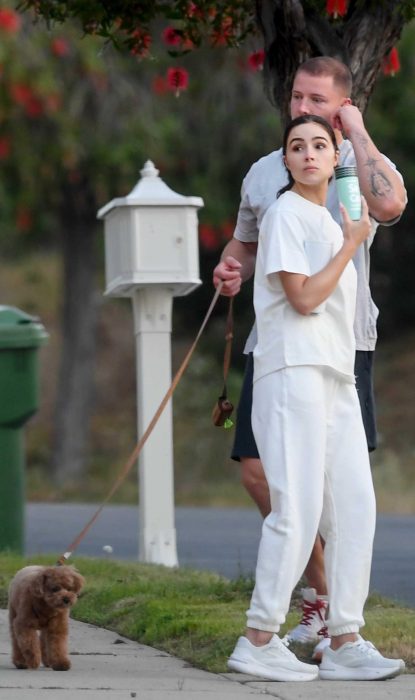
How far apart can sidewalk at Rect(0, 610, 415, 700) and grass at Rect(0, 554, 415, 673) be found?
15cm

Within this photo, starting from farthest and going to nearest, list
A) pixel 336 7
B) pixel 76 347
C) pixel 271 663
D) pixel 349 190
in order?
pixel 76 347, pixel 336 7, pixel 349 190, pixel 271 663

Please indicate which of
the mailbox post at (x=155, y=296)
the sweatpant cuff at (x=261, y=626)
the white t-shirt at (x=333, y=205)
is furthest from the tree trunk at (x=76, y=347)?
the sweatpant cuff at (x=261, y=626)

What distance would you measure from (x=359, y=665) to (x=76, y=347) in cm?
1618

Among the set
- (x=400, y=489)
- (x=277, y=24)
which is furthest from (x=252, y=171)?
(x=400, y=489)

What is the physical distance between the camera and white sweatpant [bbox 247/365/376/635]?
516 centimetres

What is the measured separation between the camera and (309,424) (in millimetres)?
5168

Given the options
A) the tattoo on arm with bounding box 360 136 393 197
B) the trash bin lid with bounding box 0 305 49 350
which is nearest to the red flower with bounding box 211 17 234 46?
the trash bin lid with bounding box 0 305 49 350

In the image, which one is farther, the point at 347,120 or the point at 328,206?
the point at 328,206

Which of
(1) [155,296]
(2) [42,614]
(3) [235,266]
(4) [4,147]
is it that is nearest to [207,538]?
(1) [155,296]

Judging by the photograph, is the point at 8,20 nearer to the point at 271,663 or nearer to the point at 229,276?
the point at 229,276

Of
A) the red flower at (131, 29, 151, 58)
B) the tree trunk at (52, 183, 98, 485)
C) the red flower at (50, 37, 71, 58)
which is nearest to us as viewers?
the red flower at (131, 29, 151, 58)

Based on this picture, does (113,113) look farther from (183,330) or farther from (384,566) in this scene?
(384,566)

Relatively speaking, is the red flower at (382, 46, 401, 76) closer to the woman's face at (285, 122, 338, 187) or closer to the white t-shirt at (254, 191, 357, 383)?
the woman's face at (285, 122, 338, 187)

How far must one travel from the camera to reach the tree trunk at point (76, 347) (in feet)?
69.6
